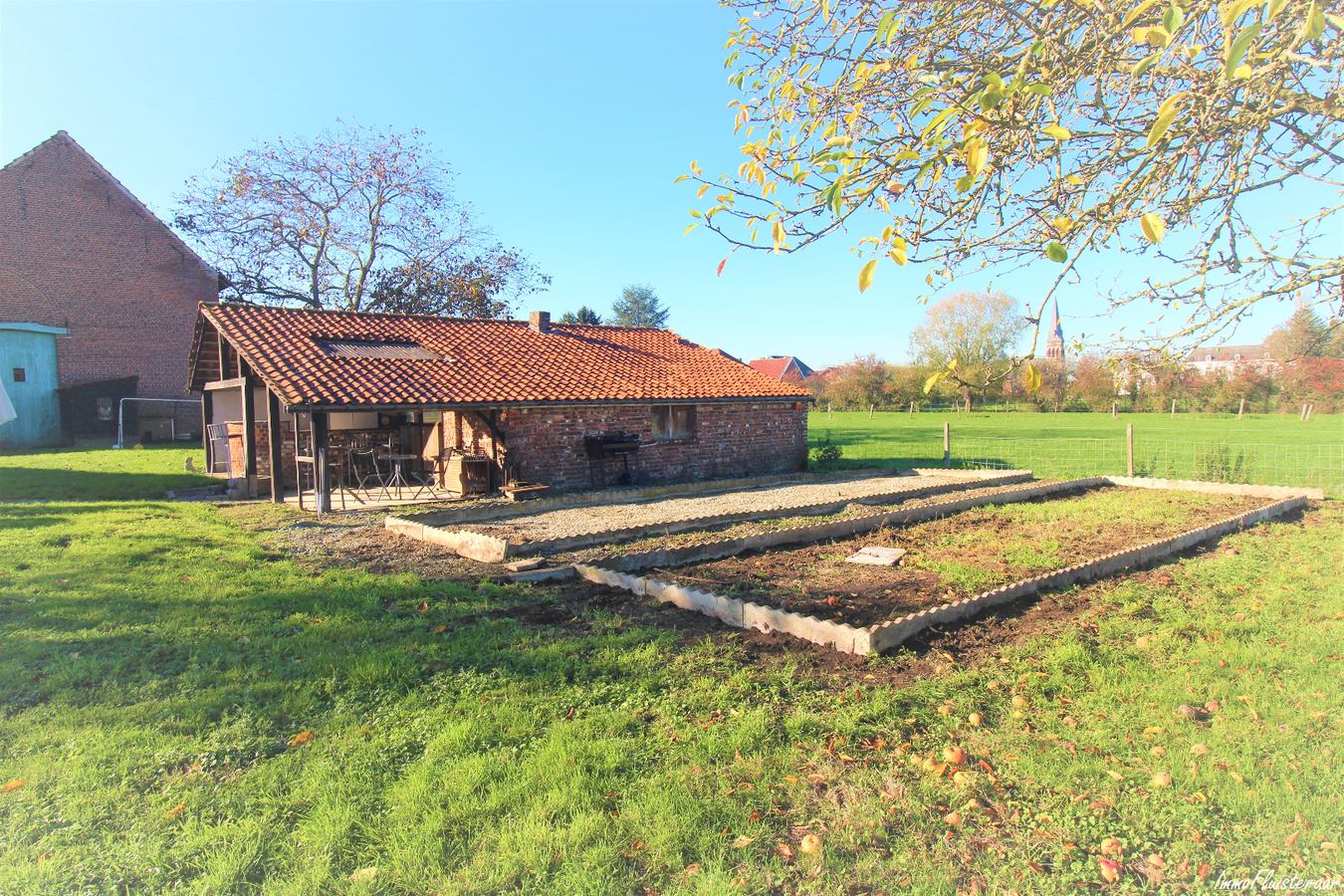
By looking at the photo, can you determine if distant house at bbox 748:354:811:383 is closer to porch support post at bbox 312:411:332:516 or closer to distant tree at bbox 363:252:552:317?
distant tree at bbox 363:252:552:317

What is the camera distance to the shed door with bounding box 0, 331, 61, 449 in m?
23.5

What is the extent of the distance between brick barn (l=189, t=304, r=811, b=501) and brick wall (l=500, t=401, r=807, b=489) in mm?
32

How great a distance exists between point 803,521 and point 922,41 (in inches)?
279

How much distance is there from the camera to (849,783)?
320 centimetres

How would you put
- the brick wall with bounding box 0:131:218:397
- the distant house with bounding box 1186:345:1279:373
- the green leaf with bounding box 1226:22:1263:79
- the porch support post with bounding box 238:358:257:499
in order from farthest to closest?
the brick wall with bounding box 0:131:218:397
the porch support post with bounding box 238:358:257:499
the distant house with bounding box 1186:345:1279:373
the green leaf with bounding box 1226:22:1263:79

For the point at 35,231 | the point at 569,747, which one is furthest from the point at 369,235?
the point at 569,747

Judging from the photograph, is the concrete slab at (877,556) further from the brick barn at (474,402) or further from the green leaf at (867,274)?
the brick barn at (474,402)

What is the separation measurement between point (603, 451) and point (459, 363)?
12.8 feet

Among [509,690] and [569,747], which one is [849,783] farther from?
[509,690]

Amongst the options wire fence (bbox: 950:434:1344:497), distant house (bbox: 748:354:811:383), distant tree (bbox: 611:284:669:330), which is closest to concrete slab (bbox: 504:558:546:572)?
wire fence (bbox: 950:434:1344:497)

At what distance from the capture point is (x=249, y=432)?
14992 mm

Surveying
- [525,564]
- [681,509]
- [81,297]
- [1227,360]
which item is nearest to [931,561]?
[525,564]

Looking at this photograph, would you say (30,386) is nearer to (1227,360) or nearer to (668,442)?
(668,442)

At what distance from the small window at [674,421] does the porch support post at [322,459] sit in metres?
7.52
